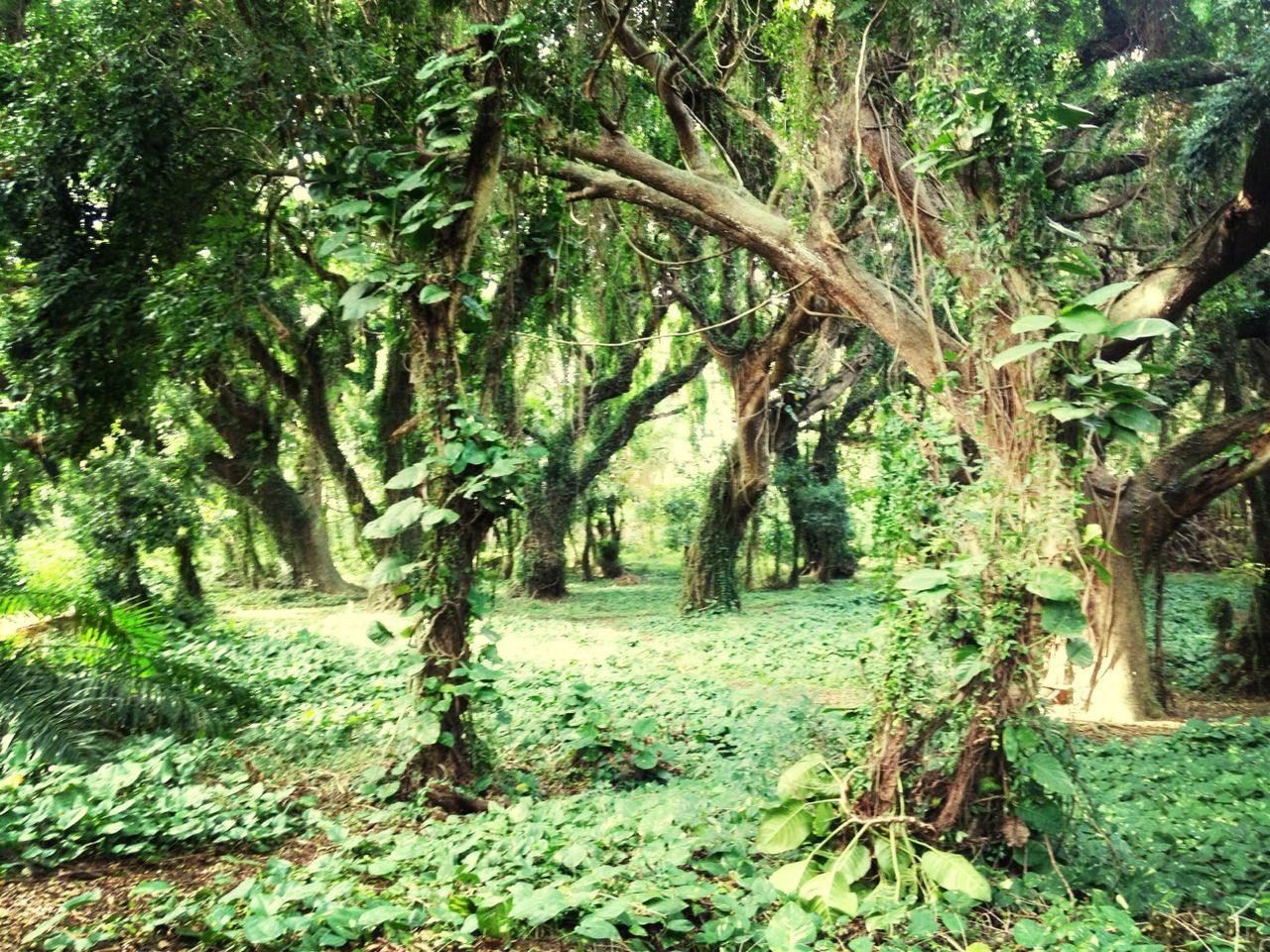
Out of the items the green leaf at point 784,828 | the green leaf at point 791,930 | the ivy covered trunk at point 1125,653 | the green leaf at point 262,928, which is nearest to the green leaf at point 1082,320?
the green leaf at point 784,828

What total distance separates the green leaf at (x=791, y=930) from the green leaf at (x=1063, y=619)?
1.32 metres

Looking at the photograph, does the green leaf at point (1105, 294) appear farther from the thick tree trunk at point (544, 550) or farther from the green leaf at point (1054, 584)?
the thick tree trunk at point (544, 550)

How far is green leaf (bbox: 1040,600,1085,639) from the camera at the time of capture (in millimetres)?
3246

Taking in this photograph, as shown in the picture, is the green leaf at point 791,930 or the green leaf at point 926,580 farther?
the green leaf at point 926,580

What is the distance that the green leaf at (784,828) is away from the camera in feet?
11.3

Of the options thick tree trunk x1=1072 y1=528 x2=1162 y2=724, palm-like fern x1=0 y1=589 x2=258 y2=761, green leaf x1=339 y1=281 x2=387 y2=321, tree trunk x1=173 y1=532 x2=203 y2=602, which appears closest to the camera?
palm-like fern x1=0 y1=589 x2=258 y2=761

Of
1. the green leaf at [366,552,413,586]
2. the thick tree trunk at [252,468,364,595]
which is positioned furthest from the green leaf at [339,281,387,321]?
the thick tree trunk at [252,468,364,595]

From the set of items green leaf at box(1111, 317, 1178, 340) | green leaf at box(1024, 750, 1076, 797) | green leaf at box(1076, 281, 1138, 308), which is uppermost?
green leaf at box(1076, 281, 1138, 308)

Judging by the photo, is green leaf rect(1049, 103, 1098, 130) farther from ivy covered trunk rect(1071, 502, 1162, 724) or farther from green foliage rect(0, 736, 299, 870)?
green foliage rect(0, 736, 299, 870)

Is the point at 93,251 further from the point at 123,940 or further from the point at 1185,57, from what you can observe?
the point at 1185,57

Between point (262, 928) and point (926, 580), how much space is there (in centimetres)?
245

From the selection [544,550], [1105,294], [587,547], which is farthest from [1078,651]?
[587,547]

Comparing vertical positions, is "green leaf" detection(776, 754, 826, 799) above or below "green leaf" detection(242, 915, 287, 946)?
above

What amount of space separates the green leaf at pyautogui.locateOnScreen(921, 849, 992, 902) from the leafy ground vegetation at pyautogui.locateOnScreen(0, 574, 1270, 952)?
0.01 m
